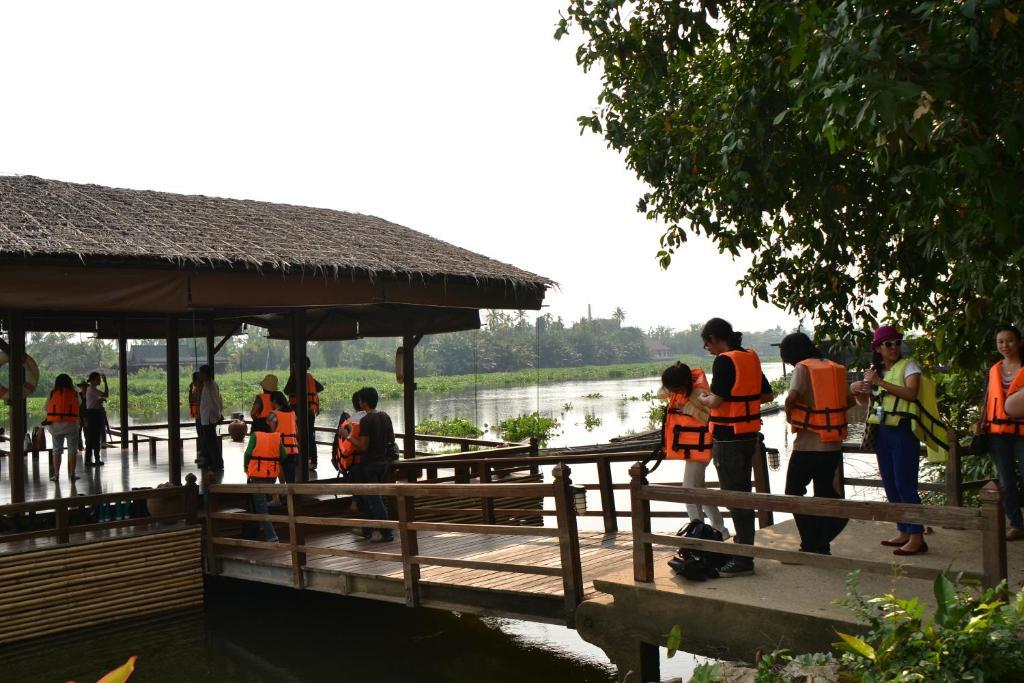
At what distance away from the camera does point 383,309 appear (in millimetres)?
12547

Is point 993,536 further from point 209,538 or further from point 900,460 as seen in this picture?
point 209,538

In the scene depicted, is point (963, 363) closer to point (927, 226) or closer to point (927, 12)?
point (927, 226)

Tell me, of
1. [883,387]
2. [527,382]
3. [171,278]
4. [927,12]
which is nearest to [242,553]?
[171,278]

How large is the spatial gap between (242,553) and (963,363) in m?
6.45

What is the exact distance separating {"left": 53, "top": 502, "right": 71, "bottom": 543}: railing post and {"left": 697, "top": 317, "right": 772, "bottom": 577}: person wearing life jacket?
583 cm

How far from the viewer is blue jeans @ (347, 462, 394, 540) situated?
8.69m

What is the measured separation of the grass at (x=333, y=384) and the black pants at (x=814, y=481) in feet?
71.7

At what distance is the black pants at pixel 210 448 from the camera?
13414 millimetres

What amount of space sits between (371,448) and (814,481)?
14.2ft

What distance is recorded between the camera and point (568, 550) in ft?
20.4

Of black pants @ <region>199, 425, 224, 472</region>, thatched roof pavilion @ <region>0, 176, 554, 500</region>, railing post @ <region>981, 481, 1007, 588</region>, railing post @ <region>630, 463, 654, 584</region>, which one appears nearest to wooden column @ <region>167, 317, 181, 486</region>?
thatched roof pavilion @ <region>0, 176, 554, 500</region>

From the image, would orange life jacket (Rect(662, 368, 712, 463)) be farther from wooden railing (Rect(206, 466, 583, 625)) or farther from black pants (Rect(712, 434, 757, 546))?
wooden railing (Rect(206, 466, 583, 625))

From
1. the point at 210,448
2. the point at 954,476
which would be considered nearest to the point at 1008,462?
the point at 954,476

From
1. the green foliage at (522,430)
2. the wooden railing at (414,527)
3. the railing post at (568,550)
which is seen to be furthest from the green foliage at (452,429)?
the railing post at (568,550)
